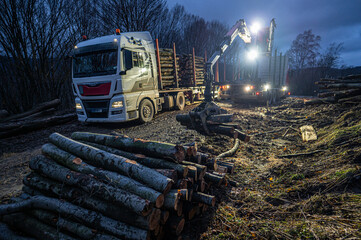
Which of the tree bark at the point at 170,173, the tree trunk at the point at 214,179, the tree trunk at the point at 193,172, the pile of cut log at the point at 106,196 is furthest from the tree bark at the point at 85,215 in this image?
the tree trunk at the point at 214,179

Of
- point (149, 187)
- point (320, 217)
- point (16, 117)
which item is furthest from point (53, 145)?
point (16, 117)

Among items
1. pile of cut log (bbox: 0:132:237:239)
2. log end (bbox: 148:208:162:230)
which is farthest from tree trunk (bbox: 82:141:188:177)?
log end (bbox: 148:208:162:230)

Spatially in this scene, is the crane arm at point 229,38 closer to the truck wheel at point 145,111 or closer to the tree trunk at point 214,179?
the truck wheel at point 145,111

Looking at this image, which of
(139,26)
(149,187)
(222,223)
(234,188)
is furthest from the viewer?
(139,26)

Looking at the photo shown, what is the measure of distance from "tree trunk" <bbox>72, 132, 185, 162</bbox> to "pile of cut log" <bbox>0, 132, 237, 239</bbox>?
0.05 ft

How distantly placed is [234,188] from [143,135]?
421 centimetres

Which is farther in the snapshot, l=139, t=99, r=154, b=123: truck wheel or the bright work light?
the bright work light

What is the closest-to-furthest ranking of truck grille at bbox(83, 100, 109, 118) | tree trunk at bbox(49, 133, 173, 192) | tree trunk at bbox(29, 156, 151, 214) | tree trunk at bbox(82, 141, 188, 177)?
tree trunk at bbox(29, 156, 151, 214), tree trunk at bbox(49, 133, 173, 192), tree trunk at bbox(82, 141, 188, 177), truck grille at bbox(83, 100, 109, 118)

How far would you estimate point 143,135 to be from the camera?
696cm

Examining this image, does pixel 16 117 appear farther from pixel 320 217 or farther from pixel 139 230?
pixel 320 217

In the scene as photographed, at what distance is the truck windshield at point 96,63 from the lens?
24.2ft

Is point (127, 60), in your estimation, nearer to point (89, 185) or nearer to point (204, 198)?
point (89, 185)

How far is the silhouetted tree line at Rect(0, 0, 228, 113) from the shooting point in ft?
37.7

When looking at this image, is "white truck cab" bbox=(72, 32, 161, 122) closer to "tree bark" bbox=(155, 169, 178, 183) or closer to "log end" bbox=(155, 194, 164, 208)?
"tree bark" bbox=(155, 169, 178, 183)
